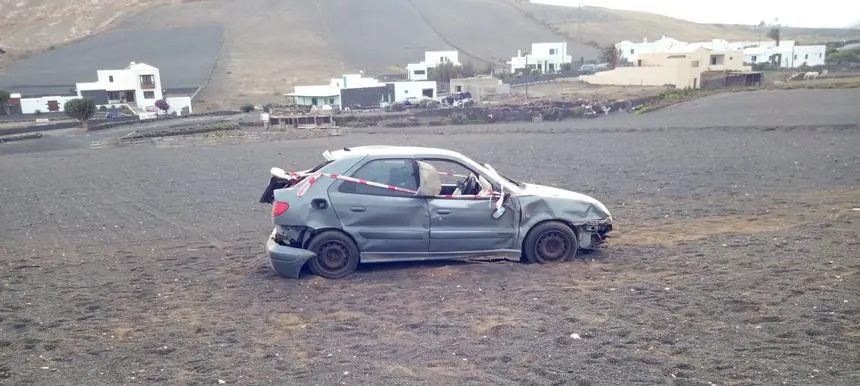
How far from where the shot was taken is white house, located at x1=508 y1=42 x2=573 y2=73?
91312 mm

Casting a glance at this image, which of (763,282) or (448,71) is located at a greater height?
(448,71)

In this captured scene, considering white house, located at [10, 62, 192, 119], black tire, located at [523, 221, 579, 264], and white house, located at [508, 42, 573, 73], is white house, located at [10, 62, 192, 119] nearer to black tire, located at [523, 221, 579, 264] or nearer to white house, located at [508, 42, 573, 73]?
white house, located at [508, 42, 573, 73]

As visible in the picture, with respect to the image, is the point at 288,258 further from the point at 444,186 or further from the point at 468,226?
the point at 444,186

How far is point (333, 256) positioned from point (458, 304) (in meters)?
1.87

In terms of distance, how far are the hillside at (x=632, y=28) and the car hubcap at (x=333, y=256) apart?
125596 mm

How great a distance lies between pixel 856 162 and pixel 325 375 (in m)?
15.3

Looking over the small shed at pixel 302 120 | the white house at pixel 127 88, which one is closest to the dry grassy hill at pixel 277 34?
the white house at pixel 127 88

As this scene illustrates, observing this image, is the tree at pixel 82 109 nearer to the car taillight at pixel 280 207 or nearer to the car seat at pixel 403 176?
the car taillight at pixel 280 207

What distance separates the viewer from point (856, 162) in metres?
15.5

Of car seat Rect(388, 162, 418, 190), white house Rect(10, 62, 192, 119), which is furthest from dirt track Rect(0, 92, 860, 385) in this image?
white house Rect(10, 62, 192, 119)

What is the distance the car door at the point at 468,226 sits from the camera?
307 inches

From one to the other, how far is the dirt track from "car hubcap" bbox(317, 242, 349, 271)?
0.69 ft

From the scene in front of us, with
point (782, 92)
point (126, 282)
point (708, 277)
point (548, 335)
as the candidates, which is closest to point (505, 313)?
point (548, 335)

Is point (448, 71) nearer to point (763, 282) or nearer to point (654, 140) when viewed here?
point (654, 140)
